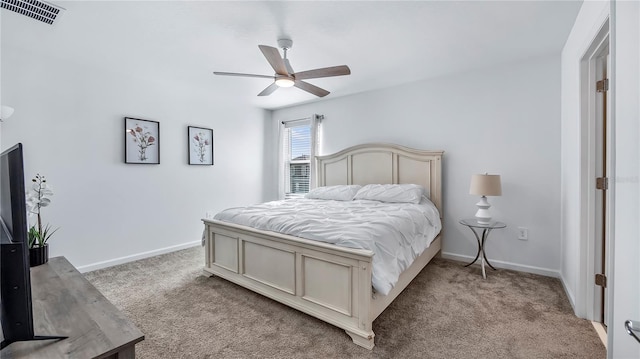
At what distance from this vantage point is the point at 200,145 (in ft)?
14.3

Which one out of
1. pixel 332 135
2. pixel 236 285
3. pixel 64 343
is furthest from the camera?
pixel 332 135

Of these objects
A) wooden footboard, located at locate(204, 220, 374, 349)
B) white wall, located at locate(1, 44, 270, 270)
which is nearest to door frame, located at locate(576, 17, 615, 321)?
wooden footboard, located at locate(204, 220, 374, 349)

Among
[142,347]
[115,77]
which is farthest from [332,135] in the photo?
[142,347]

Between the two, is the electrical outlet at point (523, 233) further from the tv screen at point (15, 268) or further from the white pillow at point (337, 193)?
the tv screen at point (15, 268)

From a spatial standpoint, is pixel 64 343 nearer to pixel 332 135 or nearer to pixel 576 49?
pixel 576 49

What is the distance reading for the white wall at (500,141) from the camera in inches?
120

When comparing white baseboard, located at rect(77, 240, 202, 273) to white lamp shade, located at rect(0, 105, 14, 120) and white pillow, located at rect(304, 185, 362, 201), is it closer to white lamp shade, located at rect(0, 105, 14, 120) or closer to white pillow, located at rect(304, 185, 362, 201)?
white lamp shade, located at rect(0, 105, 14, 120)

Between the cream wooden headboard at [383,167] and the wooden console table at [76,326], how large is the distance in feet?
11.3

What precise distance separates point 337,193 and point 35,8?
11.1ft

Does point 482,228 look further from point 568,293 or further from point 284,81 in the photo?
point 284,81

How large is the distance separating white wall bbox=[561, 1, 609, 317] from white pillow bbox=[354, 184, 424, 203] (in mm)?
1391

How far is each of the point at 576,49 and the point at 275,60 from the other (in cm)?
252

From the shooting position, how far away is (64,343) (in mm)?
836

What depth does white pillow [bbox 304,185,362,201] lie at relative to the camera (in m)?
3.89
